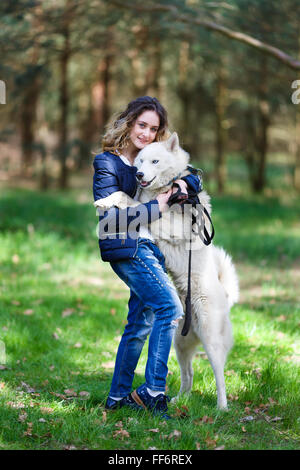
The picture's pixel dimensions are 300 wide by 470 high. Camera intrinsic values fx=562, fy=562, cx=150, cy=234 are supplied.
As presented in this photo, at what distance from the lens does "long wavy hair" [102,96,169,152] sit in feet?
12.3

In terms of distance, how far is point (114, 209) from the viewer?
3.54m

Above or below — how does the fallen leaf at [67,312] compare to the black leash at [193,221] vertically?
below

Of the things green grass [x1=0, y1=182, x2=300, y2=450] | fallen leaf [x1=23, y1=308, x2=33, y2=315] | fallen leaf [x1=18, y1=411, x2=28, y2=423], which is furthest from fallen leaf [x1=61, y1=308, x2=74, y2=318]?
fallen leaf [x1=18, y1=411, x2=28, y2=423]

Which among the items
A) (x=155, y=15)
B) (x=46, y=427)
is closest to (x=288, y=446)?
(x=46, y=427)

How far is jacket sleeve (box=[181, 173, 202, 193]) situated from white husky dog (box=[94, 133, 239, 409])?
59 mm

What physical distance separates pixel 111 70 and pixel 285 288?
16358 millimetres

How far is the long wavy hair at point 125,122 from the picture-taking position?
12.3ft

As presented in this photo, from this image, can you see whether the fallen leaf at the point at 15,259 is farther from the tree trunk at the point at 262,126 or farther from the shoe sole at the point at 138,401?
the tree trunk at the point at 262,126

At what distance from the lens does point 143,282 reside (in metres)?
3.55

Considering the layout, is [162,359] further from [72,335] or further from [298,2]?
[298,2]

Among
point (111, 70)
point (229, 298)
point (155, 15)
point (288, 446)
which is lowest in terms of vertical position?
point (288, 446)

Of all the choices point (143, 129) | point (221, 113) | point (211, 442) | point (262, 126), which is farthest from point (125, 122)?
point (221, 113)

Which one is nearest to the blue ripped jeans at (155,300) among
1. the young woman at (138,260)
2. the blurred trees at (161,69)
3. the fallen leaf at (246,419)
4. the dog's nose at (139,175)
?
the young woman at (138,260)
